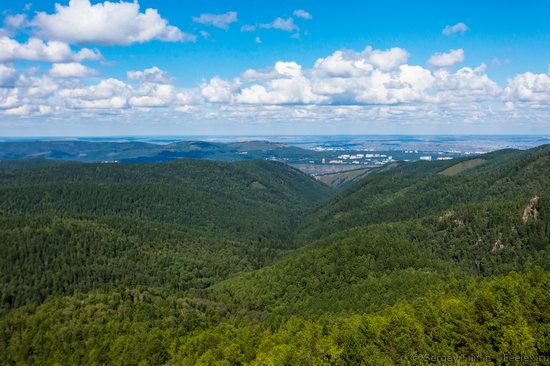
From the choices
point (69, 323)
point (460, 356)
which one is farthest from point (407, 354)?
point (69, 323)

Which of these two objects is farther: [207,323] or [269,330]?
[207,323]

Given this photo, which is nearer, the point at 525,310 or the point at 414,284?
the point at 525,310

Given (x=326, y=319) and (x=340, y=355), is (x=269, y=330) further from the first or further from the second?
(x=340, y=355)

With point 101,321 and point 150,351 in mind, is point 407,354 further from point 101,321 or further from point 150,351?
point 101,321

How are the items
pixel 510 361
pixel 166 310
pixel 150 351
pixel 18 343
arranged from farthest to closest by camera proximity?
1. pixel 166 310
2. pixel 18 343
3. pixel 150 351
4. pixel 510 361

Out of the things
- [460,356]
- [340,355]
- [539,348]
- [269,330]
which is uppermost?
[539,348]

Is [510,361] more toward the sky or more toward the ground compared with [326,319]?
more toward the sky

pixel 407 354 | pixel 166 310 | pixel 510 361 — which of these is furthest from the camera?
pixel 166 310

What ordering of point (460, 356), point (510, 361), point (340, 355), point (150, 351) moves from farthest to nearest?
point (150, 351)
point (340, 355)
point (460, 356)
point (510, 361)

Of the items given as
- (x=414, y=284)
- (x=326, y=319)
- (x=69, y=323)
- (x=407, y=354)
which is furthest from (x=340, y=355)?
(x=69, y=323)
